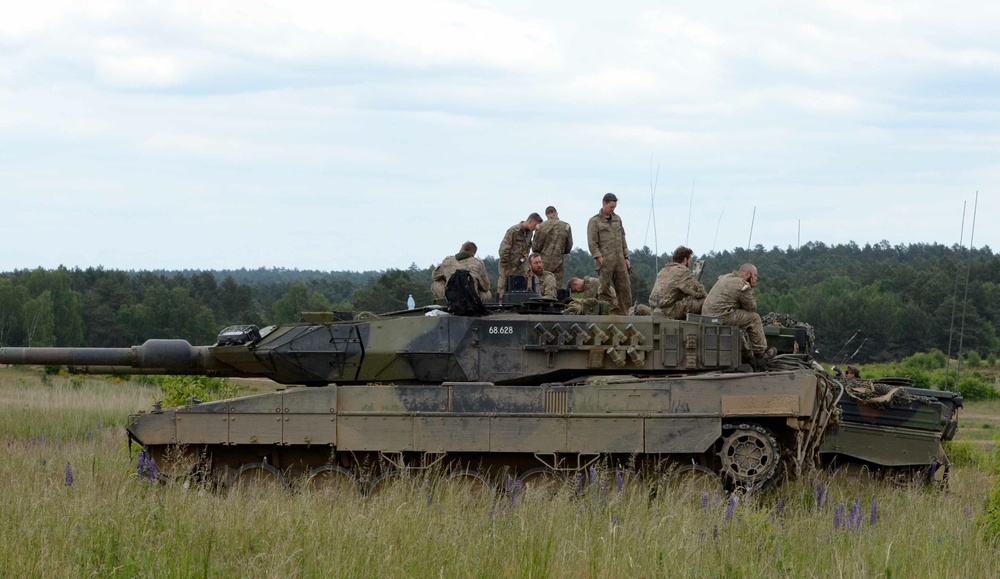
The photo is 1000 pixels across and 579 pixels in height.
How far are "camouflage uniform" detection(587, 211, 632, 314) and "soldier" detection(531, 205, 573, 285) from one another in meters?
0.81

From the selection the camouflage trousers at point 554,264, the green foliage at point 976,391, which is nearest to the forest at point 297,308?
the green foliage at point 976,391

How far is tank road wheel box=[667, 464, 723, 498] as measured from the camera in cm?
1163

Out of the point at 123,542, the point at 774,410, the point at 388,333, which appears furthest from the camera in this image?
the point at 388,333

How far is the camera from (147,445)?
12102 mm

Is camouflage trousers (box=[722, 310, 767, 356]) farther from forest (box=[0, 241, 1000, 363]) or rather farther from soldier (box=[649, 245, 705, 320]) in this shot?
forest (box=[0, 241, 1000, 363])

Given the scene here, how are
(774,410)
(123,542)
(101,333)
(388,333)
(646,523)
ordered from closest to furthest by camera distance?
(123,542) → (646,523) → (774,410) → (388,333) → (101,333)

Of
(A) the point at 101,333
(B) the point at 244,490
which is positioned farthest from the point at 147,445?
(A) the point at 101,333

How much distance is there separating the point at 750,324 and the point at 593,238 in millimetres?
2818

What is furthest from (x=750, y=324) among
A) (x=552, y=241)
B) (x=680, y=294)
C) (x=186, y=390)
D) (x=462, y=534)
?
(x=186, y=390)

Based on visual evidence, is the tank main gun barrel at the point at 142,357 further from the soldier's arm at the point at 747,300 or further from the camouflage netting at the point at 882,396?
the camouflage netting at the point at 882,396

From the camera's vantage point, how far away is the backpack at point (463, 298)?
1238 cm

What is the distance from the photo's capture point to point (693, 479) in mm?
11672

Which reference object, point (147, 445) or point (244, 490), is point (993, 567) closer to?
point (244, 490)

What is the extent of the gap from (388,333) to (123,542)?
14.3ft
